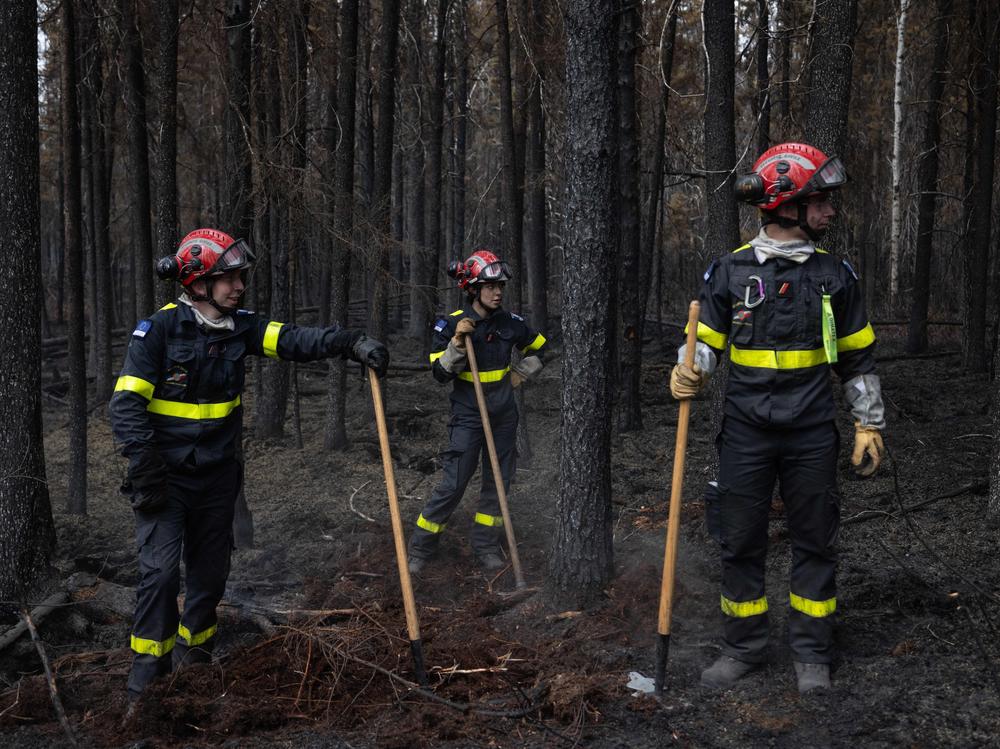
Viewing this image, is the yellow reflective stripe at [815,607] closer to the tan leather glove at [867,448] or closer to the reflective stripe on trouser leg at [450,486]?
the tan leather glove at [867,448]

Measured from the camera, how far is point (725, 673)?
4.30 m

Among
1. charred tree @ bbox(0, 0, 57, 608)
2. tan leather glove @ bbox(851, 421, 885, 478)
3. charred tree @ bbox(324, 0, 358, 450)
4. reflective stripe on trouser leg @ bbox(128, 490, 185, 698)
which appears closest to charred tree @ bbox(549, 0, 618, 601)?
tan leather glove @ bbox(851, 421, 885, 478)

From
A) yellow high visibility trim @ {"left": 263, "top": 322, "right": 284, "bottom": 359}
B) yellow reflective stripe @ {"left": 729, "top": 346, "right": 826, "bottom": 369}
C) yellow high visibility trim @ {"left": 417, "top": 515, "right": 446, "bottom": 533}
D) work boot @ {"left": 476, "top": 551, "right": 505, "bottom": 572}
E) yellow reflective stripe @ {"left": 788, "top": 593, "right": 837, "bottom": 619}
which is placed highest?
yellow high visibility trim @ {"left": 263, "top": 322, "right": 284, "bottom": 359}

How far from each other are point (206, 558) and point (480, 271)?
2896mm

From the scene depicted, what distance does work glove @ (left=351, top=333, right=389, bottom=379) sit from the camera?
477 cm

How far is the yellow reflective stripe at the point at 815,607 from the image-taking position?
13.9ft

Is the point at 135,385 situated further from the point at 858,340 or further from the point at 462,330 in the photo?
the point at 858,340

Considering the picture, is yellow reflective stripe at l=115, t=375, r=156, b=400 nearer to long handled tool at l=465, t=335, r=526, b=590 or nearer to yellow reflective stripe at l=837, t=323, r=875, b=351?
long handled tool at l=465, t=335, r=526, b=590

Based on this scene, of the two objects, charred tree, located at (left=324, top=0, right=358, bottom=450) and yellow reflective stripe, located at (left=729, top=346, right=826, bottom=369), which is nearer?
yellow reflective stripe, located at (left=729, top=346, right=826, bottom=369)

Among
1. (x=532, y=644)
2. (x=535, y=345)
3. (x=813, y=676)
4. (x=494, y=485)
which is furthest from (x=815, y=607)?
(x=535, y=345)

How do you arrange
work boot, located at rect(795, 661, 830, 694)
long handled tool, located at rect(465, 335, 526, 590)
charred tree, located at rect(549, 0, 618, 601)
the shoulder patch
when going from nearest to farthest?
work boot, located at rect(795, 661, 830, 694) < the shoulder patch < charred tree, located at rect(549, 0, 618, 601) < long handled tool, located at rect(465, 335, 526, 590)

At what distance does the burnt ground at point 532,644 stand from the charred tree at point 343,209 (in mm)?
2427

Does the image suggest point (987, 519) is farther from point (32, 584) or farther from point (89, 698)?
point (32, 584)

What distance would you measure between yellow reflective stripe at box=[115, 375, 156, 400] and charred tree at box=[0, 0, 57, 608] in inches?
71.7
